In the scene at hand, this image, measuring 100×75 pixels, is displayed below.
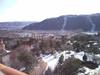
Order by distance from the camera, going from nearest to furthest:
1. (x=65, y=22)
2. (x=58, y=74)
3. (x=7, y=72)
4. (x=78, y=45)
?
(x=7, y=72)
(x=58, y=74)
(x=78, y=45)
(x=65, y=22)

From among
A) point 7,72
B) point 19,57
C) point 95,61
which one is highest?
point 7,72

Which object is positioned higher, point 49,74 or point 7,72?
point 7,72

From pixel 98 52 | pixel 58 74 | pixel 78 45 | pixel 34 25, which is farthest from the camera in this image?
pixel 34 25

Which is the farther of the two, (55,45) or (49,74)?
(55,45)

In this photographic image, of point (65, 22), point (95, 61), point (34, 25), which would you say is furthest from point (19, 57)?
point (34, 25)

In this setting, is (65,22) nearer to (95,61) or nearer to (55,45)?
(55,45)
